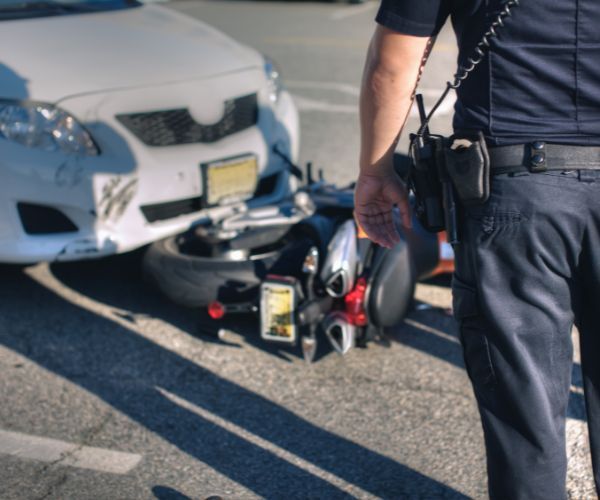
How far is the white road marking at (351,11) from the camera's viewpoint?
43.9 ft

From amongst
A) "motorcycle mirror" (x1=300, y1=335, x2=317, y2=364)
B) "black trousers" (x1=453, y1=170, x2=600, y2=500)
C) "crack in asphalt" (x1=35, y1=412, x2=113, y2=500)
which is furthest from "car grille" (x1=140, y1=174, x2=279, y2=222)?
"black trousers" (x1=453, y1=170, x2=600, y2=500)

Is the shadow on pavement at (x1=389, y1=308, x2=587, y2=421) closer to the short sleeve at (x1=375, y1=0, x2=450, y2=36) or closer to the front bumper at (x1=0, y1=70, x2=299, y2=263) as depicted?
the front bumper at (x1=0, y1=70, x2=299, y2=263)

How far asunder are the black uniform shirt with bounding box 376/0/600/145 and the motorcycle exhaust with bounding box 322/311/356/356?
1.58 metres

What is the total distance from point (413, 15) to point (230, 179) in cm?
242

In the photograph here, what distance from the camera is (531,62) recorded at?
2.00 metres

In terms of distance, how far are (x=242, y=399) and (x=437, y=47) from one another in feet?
24.7

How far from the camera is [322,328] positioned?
3.73 meters

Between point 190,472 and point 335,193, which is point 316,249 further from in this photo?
point 190,472

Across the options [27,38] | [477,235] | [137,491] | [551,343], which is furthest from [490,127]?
[27,38]

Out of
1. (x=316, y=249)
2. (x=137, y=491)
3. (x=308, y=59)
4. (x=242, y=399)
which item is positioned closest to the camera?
(x=137, y=491)

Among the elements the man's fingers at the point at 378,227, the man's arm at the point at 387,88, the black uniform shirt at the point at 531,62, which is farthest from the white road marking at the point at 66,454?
the black uniform shirt at the point at 531,62

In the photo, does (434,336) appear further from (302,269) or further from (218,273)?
(218,273)

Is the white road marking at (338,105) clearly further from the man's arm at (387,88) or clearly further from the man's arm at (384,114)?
the man's arm at (387,88)

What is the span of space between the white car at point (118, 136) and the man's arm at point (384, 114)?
74.7 inches
